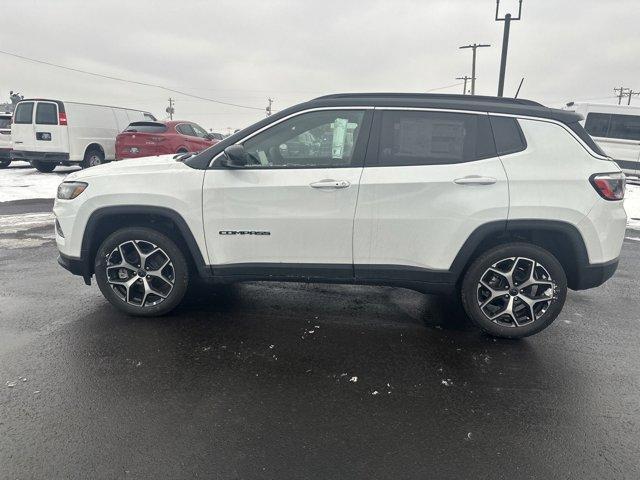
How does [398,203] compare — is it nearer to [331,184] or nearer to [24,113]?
[331,184]

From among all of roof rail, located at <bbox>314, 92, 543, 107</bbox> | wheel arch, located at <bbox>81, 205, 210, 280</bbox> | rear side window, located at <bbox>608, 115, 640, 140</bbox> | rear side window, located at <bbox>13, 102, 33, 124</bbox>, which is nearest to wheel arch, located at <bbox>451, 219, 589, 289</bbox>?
roof rail, located at <bbox>314, 92, 543, 107</bbox>

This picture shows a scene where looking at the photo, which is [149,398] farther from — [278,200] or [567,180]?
[567,180]

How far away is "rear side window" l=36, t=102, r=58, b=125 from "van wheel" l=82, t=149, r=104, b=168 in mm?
1307

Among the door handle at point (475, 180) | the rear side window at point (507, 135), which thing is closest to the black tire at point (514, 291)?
the door handle at point (475, 180)

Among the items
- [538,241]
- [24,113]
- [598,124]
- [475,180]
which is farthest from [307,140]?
[598,124]

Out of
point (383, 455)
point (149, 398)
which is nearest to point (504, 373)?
point (383, 455)

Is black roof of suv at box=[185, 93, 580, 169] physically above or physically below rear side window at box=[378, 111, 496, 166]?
above

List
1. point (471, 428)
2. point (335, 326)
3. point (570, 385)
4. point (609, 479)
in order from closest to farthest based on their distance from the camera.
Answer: point (609, 479), point (471, 428), point (570, 385), point (335, 326)

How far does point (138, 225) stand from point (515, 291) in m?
3.19

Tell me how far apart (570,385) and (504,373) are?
1.37 ft

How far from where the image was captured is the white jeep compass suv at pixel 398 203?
10.4ft

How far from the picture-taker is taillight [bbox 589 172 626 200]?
123 inches

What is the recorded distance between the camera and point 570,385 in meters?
2.82

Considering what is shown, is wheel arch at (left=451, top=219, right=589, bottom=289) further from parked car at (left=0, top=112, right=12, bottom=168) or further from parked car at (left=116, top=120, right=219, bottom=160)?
parked car at (left=0, top=112, right=12, bottom=168)
